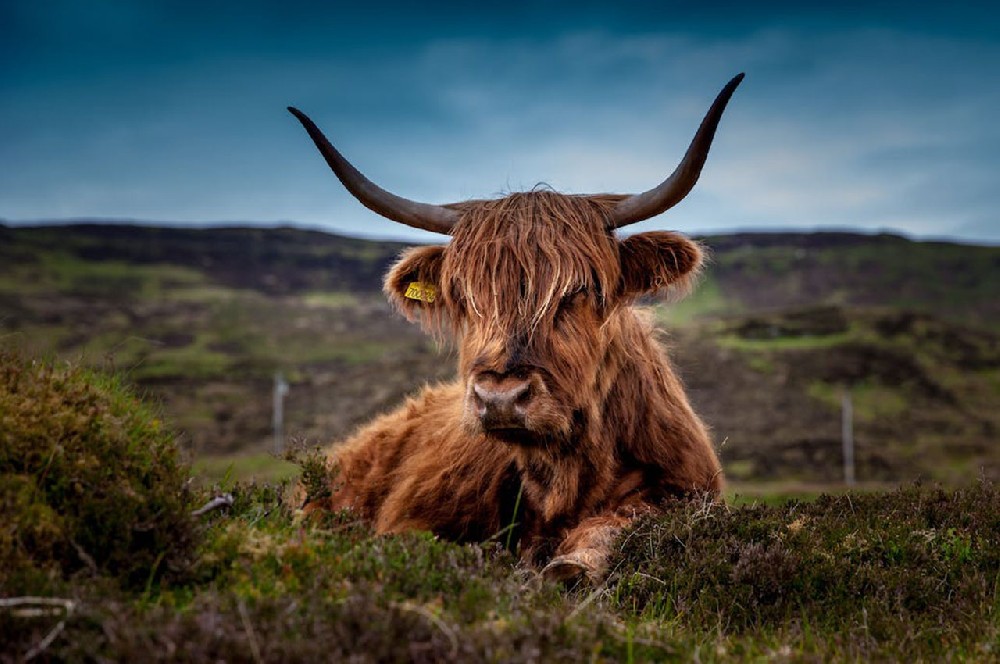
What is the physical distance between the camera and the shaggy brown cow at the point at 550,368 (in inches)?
171

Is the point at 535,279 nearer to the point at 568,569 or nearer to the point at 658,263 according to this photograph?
the point at 658,263

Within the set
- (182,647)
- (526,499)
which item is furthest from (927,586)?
(182,647)

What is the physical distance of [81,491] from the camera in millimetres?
2652

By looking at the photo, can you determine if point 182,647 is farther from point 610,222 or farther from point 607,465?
point 610,222

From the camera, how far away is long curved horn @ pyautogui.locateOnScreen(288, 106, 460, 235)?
4.88 meters

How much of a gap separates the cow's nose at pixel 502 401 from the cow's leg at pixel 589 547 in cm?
66

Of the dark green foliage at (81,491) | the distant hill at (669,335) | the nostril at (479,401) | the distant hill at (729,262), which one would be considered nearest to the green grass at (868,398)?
the distant hill at (669,335)

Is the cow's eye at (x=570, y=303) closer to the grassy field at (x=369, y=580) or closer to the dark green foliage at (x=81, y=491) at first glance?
the grassy field at (x=369, y=580)

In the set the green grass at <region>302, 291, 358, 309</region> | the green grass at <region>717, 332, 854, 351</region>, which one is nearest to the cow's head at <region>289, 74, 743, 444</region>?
the green grass at <region>717, 332, 854, 351</region>

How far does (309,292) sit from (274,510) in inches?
3527

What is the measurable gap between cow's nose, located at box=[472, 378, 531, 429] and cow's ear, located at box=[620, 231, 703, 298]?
3.93 ft

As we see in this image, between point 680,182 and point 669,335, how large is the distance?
1668mm

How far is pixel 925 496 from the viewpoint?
187 inches

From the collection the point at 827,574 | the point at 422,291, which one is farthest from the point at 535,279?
the point at 827,574
